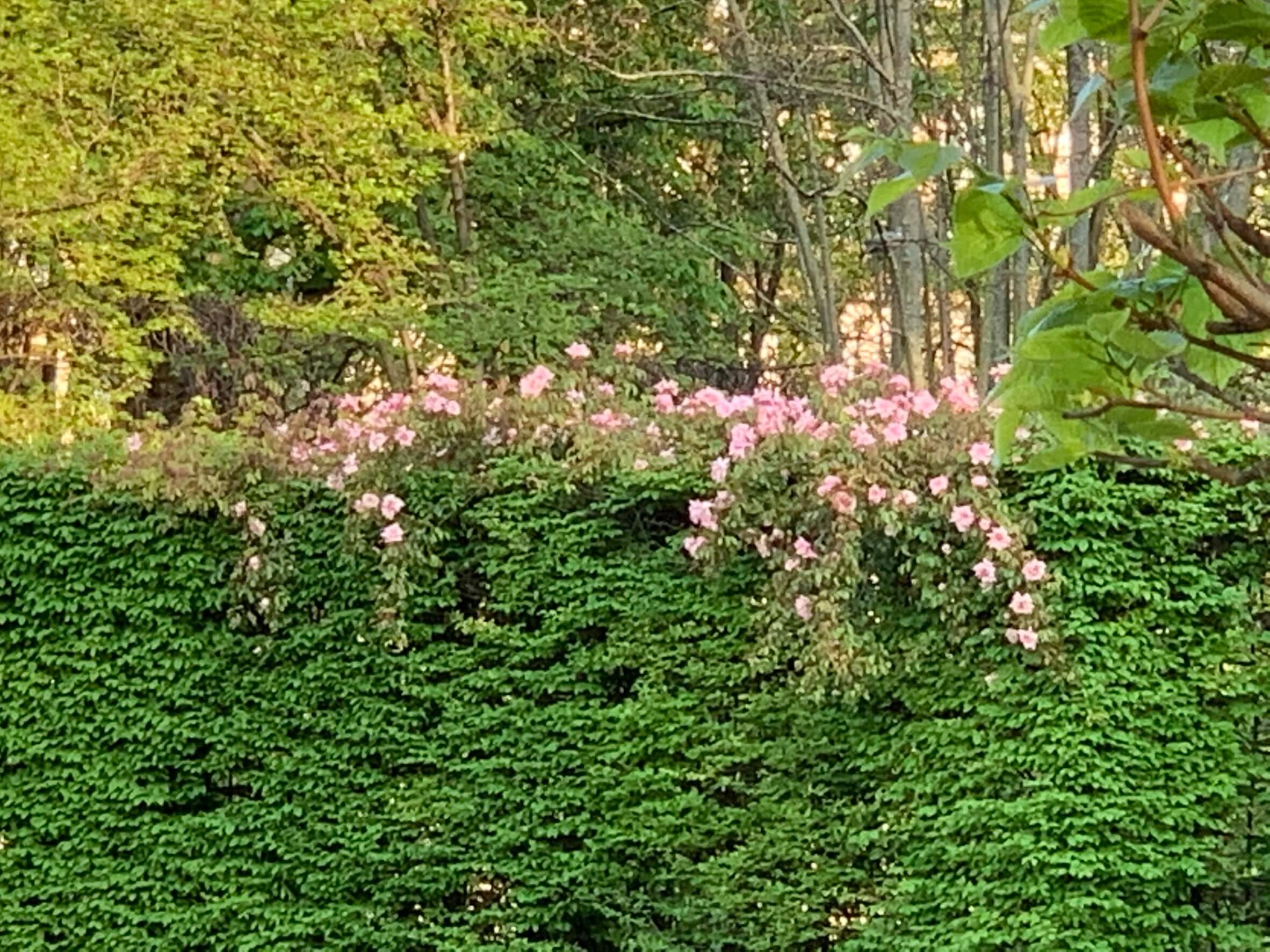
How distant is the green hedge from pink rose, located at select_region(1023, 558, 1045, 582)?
0.12m

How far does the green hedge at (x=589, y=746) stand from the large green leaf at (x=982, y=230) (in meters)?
3.70

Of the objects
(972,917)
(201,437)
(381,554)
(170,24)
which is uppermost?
(170,24)

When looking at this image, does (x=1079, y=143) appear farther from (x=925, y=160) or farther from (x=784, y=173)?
(x=925, y=160)

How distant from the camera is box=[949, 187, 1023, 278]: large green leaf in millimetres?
847

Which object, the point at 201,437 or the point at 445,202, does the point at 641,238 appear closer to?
the point at 445,202

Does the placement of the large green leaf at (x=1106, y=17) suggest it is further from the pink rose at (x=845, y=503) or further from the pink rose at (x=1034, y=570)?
the pink rose at (x=1034, y=570)

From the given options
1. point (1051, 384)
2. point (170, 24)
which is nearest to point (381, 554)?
point (1051, 384)

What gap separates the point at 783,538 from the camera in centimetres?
455

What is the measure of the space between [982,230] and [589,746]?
4.23 metres

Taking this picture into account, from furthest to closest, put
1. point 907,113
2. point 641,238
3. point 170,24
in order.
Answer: point 641,238
point 907,113
point 170,24

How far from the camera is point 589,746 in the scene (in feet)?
16.2

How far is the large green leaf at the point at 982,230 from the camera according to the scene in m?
0.85

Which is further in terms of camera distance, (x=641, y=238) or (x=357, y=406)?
(x=641, y=238)

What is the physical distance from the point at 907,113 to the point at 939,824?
18.8 ft
